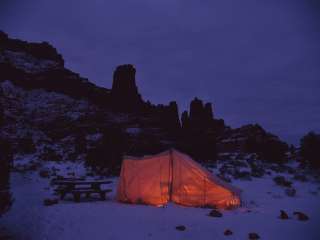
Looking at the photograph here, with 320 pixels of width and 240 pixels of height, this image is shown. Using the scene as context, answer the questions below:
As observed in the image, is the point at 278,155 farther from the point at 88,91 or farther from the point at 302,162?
the point at 88,91

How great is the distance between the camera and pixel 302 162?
26.4 m

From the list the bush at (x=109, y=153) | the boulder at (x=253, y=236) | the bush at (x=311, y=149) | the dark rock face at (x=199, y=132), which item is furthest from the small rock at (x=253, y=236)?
the dark rock face at (x=199, y=132)

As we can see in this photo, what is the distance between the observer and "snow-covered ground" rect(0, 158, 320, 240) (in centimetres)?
806

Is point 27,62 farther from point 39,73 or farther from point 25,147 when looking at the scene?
point 25,147

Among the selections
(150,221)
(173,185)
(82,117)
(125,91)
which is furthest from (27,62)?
(150,221)

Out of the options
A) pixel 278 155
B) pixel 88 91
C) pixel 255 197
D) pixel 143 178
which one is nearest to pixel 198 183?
pixel 143 178

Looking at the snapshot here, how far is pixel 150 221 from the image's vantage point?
9445mm

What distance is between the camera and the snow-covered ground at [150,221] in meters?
8.06

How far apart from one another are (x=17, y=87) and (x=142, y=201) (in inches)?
2718

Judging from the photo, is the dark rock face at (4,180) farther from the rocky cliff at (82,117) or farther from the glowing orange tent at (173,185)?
the rocky cliff at (82,117)

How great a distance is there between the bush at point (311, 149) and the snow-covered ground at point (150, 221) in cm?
1182

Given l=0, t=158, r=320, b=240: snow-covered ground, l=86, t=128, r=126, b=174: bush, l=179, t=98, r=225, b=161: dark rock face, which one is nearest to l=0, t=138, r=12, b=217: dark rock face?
l=0, t=158, r=320, b=240: snow-covered ground

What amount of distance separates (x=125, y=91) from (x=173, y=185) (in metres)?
61.1

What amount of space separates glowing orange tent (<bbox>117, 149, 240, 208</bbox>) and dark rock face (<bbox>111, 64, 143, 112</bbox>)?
5585cm
